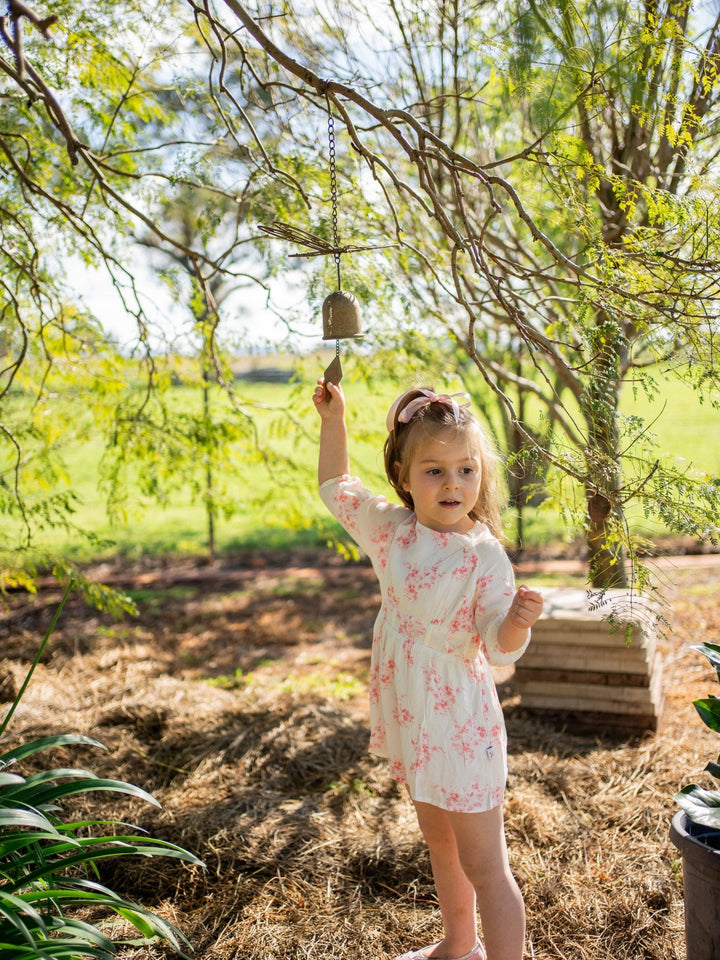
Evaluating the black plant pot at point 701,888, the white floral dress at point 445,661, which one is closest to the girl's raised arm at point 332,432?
the white floral dress at point 445,661

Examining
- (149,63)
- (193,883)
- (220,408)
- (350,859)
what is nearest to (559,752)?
(350,859)

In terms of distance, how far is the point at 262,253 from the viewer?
3609mm

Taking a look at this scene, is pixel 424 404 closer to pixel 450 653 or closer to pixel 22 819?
pixel 450 653

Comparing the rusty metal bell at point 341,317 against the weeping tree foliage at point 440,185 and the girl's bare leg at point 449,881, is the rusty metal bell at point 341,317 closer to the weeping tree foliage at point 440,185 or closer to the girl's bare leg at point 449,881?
the weeping tree foliage at point 440,185

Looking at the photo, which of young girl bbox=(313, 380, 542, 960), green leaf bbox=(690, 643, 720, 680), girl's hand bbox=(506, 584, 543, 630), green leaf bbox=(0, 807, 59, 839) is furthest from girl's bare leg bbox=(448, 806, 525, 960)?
green leaf bbox=(0, 807, 59, 839)

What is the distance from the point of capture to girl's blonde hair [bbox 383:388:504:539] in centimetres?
211

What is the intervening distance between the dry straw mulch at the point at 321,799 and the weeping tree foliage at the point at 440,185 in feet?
2.30

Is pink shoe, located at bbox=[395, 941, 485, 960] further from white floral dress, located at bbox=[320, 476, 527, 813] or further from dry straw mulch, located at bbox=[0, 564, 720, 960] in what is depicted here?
white floral dress, located at bbox=[320, 476, 527, 813]

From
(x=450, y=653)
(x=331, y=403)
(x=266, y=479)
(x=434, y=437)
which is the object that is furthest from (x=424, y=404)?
(x=266, y=479)

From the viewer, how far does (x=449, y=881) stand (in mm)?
2188

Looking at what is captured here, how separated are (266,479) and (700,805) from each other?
386 centimetres

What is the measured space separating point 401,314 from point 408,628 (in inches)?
86.8

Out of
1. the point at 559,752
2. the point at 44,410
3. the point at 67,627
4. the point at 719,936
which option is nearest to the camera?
the point at 719,936

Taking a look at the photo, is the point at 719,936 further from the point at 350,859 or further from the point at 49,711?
the point at 49,711
